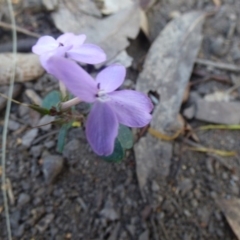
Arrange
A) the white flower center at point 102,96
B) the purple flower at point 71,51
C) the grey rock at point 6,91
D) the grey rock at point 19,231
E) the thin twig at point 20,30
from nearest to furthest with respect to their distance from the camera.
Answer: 1. the white flower center at point 102,96
2. the purple flower at point 71,51
3. the grey rock at point 19,231
4. the grey rock at point 6,91
5. the thin twig at point 20,30

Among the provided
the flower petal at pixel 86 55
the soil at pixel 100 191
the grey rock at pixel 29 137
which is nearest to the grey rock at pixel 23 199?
the soil at pixel 100 191

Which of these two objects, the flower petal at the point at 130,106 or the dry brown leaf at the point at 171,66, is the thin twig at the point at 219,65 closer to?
the dry brown leaf at the point at 171,66

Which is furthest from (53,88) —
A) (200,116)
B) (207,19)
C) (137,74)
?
(207,19)

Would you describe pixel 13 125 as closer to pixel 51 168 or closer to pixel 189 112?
pixel 51 168

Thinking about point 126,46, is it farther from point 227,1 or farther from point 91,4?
point 227,1

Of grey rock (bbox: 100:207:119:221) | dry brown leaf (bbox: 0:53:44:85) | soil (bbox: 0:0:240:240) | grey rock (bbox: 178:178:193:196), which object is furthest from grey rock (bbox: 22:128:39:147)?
grey rock (bbox: 178:178:193:196)

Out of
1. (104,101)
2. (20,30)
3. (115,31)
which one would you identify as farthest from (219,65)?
(104,101)
